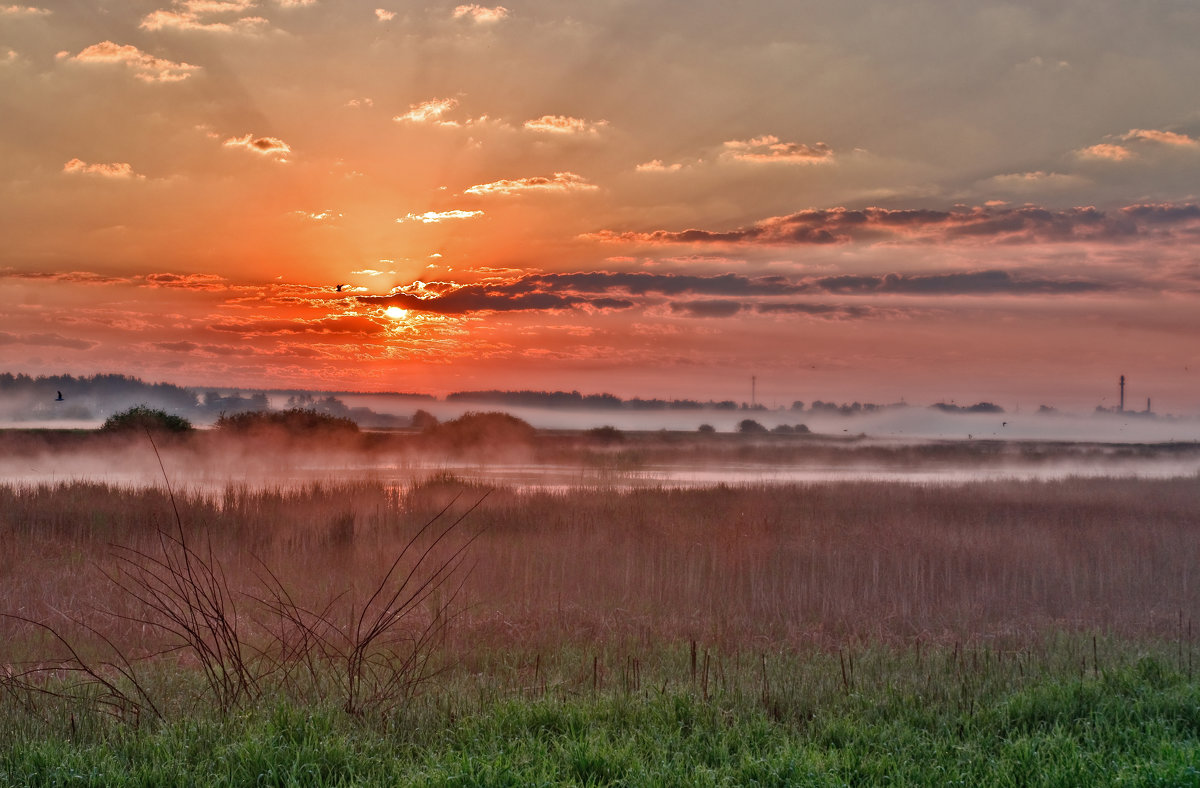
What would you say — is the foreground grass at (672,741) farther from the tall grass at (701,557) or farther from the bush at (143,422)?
the bush at (143,422)

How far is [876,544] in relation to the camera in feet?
58.7

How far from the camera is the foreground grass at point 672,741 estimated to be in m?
5.82

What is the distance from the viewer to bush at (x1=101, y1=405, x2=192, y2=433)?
4269 cm

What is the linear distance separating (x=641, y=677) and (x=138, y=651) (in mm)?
6892

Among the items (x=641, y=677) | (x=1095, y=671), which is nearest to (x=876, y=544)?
(x=1095, y=671)

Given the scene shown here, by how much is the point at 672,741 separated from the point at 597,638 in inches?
186

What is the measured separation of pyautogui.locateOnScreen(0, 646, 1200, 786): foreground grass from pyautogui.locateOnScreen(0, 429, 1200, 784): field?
0.03 meters

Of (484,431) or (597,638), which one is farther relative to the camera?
(484,431)

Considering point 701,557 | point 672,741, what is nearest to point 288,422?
point 701,557

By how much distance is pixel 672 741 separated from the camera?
6.44 m

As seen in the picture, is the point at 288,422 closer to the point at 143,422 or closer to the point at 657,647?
the point at 143,422

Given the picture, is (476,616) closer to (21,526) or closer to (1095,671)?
(1095,671)

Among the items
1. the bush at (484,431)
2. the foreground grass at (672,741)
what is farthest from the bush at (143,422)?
the foreground grass at (672,741)

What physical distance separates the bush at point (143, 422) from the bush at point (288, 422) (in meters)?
2.42
